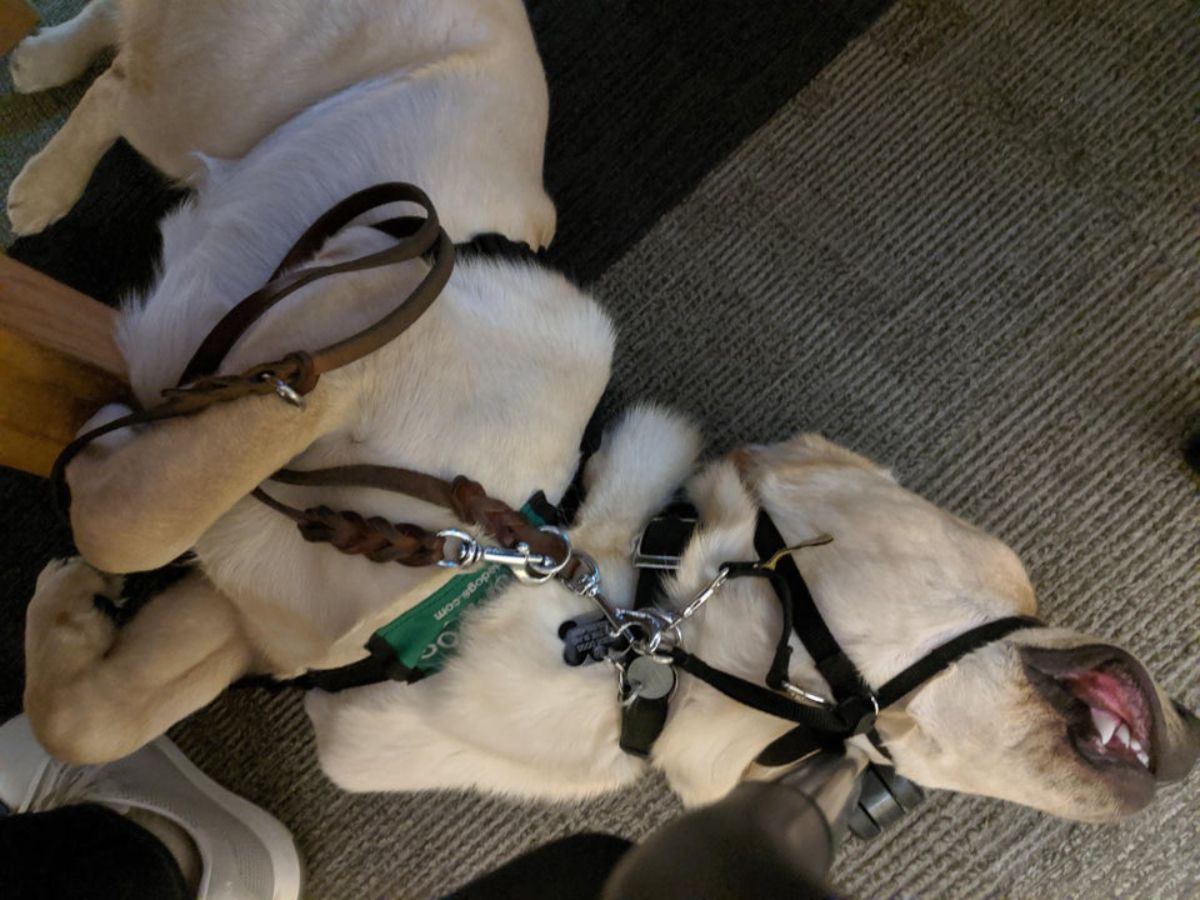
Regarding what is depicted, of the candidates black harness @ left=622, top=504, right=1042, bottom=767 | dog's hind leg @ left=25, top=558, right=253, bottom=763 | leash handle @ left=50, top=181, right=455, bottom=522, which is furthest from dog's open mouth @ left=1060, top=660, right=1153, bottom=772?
dog's hind leg @ left=25, top=558, right=253, bottom=763

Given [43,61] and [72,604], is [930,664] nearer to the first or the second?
[72,604]

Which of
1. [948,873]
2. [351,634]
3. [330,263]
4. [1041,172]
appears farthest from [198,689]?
[1041,172]

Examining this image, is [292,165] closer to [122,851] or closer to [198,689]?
[198,689]

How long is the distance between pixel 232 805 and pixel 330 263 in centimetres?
105

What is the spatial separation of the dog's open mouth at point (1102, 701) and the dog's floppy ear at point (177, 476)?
94cm

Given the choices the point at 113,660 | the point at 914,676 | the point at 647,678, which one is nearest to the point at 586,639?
the point at 647,678

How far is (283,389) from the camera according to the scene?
2.80 ft

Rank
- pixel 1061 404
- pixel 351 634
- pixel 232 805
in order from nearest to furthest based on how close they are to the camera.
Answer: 1. pixel 351 634
2. pixel 232 805
3. pixel 1061 404

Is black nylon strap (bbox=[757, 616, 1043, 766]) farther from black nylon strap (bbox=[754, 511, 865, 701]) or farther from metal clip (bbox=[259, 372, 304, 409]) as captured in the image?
metal clip (bbox=[259, 372, 304, 409])

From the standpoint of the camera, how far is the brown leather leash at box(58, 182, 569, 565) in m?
0.86

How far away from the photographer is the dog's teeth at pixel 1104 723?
1.09m

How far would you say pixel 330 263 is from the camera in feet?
3.34

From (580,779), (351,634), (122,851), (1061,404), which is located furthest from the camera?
(1061,404)

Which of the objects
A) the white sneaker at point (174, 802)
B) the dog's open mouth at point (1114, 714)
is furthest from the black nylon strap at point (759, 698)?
the white sneaker at point (174, 802)
